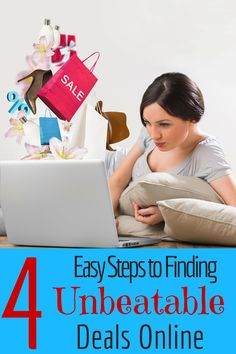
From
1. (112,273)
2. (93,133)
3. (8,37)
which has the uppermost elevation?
(8,37)

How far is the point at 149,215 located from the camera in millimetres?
1852

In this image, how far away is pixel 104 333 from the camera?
4.68 ft

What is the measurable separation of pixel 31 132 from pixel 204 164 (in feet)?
1.88

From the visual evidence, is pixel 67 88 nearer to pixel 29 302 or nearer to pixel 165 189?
pixel 165 189

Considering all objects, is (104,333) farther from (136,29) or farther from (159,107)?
(136,29)

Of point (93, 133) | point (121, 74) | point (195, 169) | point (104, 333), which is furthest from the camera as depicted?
point (121, 74)

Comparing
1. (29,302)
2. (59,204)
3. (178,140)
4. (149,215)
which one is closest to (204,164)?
(178,140)

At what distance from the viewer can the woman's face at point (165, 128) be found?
2.06 meters

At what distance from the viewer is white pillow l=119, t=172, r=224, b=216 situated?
1.77 metres

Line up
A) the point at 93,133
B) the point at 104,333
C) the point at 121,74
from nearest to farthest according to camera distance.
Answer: the point at 104,333
the point at 93,133
the point at 121,74

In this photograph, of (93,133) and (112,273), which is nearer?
(112,273)

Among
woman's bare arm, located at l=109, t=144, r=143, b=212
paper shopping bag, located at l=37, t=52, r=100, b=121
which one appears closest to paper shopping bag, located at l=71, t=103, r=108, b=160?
paper shopping bag, located at l=37, t=52, r=100, b=121

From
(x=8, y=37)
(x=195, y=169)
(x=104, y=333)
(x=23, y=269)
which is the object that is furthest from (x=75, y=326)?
(x=8, y=37)

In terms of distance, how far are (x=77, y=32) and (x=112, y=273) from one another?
2177mm
